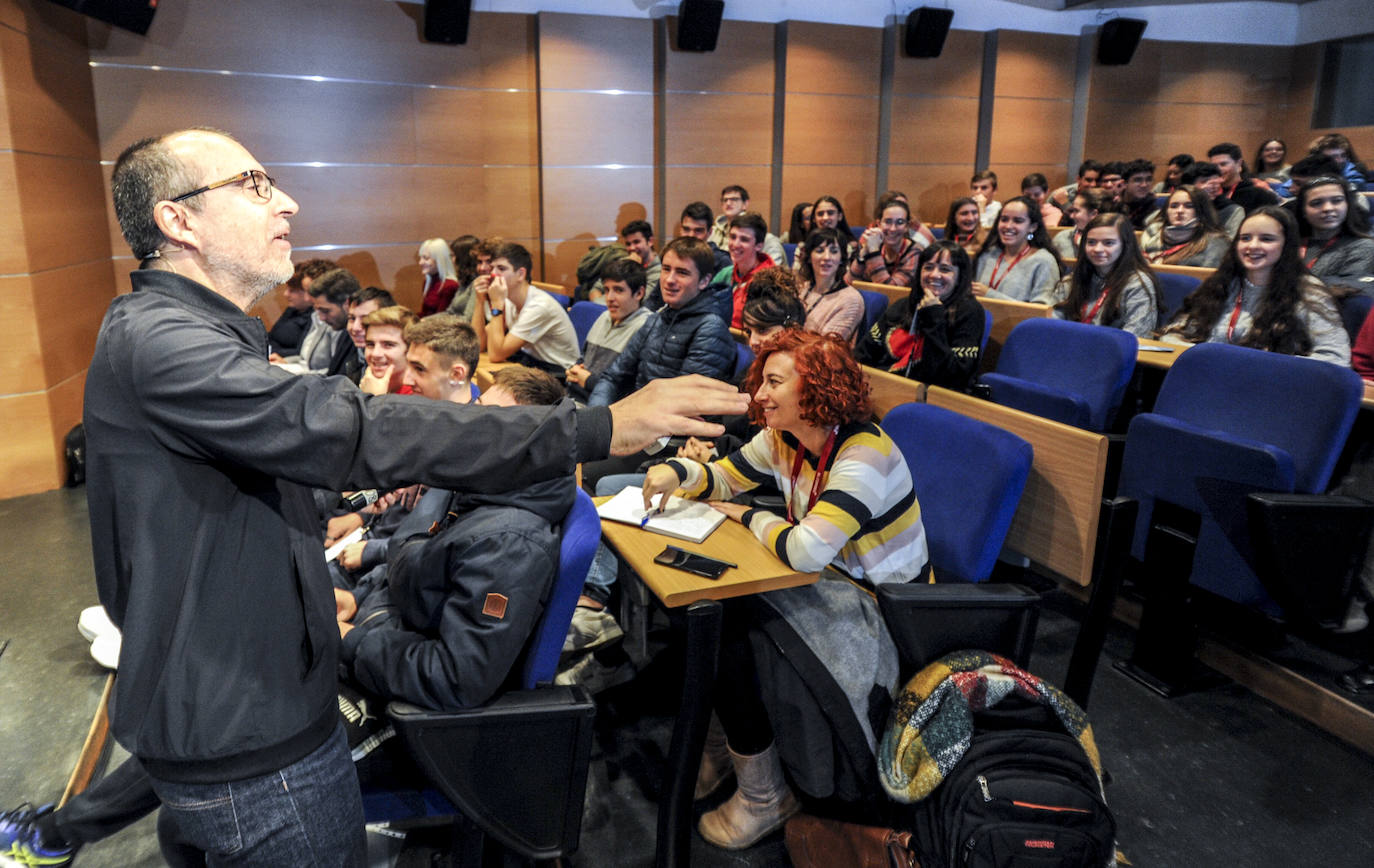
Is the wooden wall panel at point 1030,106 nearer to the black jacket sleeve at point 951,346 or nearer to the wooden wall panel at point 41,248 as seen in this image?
the black jacket sleeve at point 951,346

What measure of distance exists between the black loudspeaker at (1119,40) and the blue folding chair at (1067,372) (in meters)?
7.37

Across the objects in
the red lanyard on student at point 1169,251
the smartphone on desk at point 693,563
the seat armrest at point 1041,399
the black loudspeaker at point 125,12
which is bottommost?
the smartphone on desk at point 693,563

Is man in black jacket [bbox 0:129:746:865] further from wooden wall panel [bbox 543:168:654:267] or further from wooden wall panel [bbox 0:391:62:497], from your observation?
wooden wall panel [bbox 543:168:654:267]

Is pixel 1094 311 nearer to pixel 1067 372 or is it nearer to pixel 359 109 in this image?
pixel 1067 372

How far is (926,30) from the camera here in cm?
822

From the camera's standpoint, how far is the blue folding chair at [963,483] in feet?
6.42

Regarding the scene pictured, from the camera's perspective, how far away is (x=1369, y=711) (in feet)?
7.50

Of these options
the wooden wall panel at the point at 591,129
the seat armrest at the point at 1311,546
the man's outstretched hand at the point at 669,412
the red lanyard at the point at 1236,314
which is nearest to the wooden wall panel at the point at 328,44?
the wooden wall panel at the point at 591,129

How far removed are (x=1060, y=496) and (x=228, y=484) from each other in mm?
1833

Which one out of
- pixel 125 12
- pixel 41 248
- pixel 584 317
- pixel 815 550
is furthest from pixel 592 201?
pixel 815 550

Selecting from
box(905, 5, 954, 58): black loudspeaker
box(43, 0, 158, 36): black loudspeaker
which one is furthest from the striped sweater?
box(905, 5, 954, 58): black loudspeaker

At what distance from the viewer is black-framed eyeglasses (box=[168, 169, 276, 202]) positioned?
1058 mm

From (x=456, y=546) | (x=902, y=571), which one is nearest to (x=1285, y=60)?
(x=902, y=571)

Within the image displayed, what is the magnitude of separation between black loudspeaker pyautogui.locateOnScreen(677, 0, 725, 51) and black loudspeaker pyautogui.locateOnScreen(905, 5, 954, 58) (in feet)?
6.32
